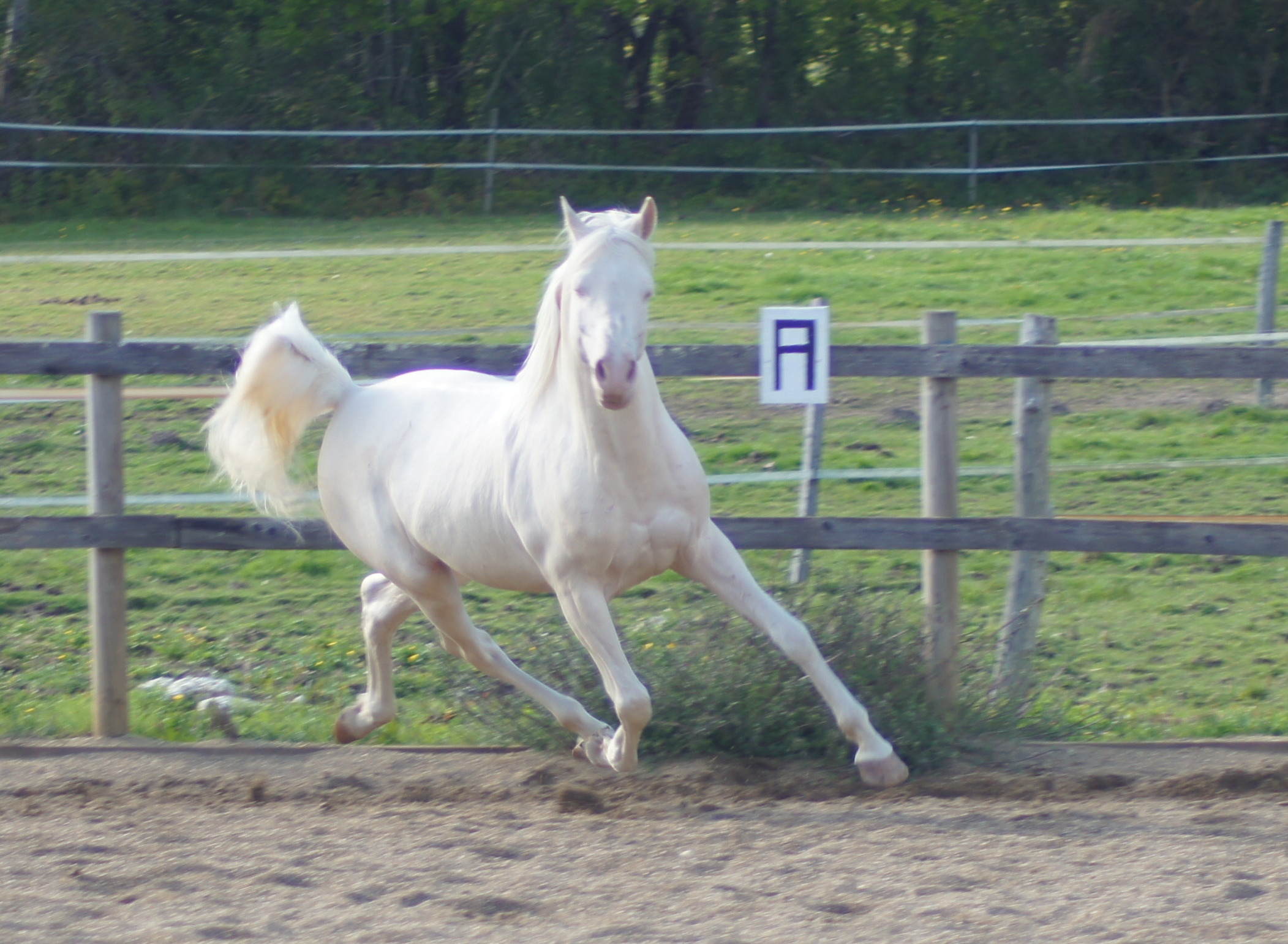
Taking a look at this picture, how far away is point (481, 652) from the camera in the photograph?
14.8ft

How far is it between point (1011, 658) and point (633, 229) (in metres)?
2.11

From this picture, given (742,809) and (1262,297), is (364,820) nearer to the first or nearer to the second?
(742,809)

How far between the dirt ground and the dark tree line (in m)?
16.1

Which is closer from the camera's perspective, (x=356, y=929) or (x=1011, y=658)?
(x=356, y=929)

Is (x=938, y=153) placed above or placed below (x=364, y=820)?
above

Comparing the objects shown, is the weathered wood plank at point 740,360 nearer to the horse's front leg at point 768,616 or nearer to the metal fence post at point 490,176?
the horse's front leg at point 768,616

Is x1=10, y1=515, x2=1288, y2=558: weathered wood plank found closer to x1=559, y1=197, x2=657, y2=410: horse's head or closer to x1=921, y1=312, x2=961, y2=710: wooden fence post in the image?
x1=921, y1=312, x2=961, y2=710: wooden fence post

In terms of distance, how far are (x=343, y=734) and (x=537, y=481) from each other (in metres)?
1.36

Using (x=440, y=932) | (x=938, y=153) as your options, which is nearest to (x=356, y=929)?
(x=440, y=932)

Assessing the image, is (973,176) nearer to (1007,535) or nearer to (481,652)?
(1007,535)

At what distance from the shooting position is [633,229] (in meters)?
3.69

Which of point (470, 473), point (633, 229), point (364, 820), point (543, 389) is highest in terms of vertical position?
point (633, 229)

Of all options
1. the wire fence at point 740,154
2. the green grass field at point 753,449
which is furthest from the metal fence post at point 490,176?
the green grass field at point 753,449

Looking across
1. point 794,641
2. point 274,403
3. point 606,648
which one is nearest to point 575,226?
point 606,648
